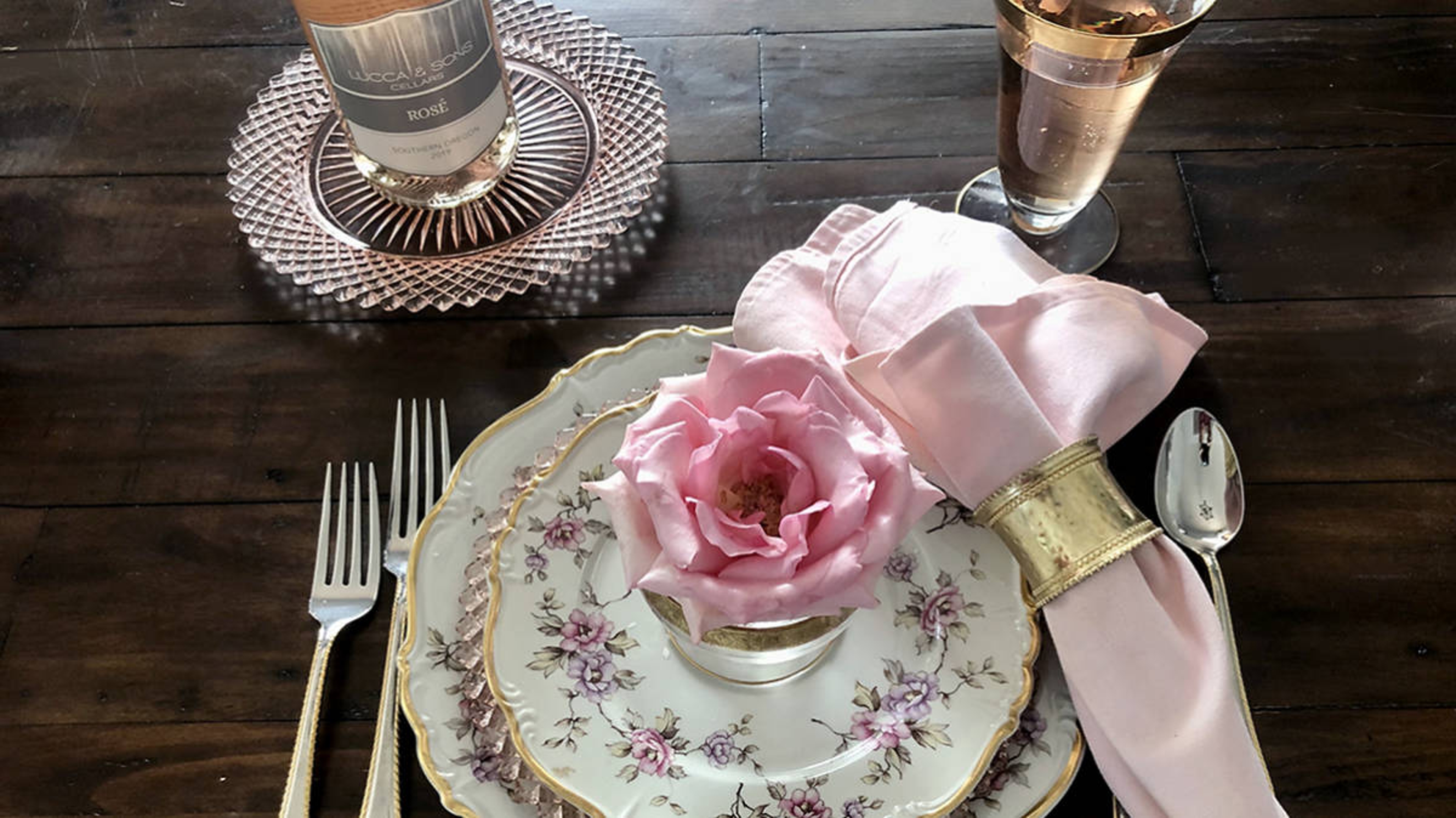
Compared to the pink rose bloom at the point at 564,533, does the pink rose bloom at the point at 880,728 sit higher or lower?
lower

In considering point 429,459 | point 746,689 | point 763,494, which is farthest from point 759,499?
point 429,459

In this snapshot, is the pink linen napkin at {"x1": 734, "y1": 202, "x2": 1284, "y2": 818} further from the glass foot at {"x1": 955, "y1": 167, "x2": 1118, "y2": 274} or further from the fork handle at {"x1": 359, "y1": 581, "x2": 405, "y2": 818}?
the fork handle at {"x1": 359, "y1": 581, "x2": 405, "y2": 818}

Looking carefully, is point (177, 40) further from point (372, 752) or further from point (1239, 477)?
point (1239, 477)

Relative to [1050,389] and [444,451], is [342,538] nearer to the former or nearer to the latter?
[444,451]

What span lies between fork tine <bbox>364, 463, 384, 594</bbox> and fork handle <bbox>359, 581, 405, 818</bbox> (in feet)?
0.09

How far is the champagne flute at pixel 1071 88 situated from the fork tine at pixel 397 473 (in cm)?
35

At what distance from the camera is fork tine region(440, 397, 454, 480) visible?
1.91 ft

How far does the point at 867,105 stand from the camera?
74cm

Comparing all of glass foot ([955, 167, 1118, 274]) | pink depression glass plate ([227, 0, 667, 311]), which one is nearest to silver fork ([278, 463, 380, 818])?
pink depression glass plate ([227, 0, 667, 311])

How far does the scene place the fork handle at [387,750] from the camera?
0.49m

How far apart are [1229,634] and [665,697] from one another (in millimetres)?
248

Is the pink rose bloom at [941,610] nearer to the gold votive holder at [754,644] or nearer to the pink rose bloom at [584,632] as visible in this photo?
the gold votive holder at [754,644]

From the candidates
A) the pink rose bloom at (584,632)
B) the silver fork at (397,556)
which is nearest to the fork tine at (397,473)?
the silver fork at (397,556)

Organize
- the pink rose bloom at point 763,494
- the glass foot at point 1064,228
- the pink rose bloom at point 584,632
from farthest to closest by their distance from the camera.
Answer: the glass foot at point 1064,228, the pink rose bloom at point 584,632, the pink rose bloom at point 763,494
